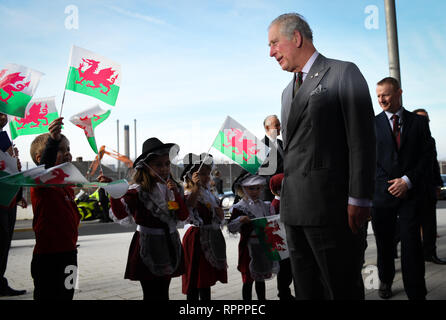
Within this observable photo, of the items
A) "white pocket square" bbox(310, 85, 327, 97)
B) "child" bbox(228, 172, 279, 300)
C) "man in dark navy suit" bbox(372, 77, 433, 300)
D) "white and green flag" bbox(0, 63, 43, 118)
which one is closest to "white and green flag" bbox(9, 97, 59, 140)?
"white and green flag" bbox(0, 63, 43, 118)

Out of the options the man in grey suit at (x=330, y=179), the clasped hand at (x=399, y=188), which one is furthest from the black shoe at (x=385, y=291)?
the man in grey suit at (x=330, y=179)

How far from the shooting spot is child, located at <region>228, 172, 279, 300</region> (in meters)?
3.83

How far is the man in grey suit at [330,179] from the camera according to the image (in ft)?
6.68

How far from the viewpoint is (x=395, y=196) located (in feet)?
12.5

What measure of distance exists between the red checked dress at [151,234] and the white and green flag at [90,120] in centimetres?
51

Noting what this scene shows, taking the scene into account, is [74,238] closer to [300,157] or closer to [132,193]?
[132,193]

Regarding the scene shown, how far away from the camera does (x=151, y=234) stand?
11.0 ft

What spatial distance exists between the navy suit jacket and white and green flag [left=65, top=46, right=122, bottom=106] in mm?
2441

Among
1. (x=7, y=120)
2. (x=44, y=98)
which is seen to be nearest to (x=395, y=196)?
(x=44, y=98)

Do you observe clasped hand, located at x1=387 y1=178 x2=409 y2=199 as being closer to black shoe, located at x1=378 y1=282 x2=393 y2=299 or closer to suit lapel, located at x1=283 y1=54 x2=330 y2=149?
black shoe, located at x1=378 y1=282 x2=393 y2=299

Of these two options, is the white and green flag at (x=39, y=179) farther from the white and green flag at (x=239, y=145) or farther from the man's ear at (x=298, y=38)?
the man's ear at (x=298, y=38)

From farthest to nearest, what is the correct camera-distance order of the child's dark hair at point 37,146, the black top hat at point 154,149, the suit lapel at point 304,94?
the black top hat at point 154,149 → the child's dark hair at point 37,146 → the suit lapel at point 304,94

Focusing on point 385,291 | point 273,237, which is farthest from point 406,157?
point 273,237

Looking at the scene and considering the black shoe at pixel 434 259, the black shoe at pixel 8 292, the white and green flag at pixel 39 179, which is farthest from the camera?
the black shoe at pixel 434 259
